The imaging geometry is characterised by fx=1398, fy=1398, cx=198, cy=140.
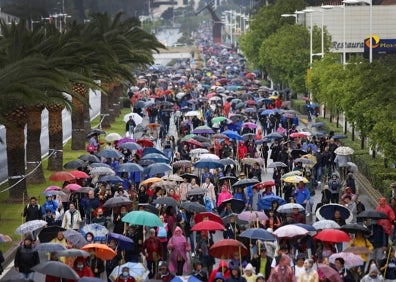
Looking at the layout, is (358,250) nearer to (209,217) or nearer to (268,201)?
(209,217)

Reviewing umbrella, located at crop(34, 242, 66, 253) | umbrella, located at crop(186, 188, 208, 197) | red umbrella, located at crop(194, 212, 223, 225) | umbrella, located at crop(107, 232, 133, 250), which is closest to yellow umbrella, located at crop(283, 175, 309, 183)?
umbrella, located at crop(186, 188, 208, 197)

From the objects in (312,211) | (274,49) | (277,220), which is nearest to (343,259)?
(277,220)

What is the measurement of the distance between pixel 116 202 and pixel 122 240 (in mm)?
3966

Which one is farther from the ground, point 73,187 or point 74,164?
point 73,187

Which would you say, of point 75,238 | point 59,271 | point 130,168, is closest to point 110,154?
point 130,168

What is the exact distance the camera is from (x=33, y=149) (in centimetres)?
4062

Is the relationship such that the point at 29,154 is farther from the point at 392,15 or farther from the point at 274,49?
the point at 392,15

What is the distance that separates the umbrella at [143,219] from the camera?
25.1 m

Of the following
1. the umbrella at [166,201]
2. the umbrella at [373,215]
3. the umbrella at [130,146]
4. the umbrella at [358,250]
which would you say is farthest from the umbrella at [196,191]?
the umbrella at [130,146]

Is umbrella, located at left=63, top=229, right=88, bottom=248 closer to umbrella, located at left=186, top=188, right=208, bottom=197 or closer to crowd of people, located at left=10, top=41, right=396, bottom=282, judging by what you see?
crowd of people, located at left=10, top=41, right=396, bottom=282

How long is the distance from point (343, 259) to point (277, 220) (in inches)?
186

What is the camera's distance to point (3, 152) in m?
53.6

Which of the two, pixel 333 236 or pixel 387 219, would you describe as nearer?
pixel 333 236

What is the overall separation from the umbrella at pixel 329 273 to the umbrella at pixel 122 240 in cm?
410
